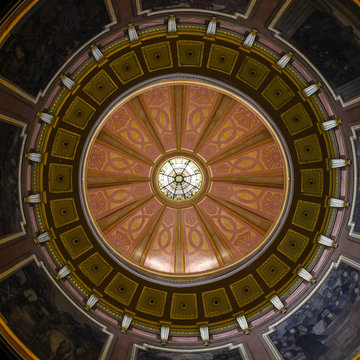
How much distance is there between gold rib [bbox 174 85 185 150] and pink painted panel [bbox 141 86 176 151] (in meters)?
0.23

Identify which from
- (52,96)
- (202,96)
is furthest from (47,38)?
(202,96)

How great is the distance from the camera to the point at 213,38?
1502 centimetres

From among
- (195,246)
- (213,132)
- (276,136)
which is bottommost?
(195,246)

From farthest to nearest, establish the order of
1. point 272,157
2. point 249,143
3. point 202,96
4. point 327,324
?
point 249,143 → point 202,96 → point 272,157 → point 327,324

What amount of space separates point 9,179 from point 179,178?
11.4 m

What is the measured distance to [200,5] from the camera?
13.9 meters

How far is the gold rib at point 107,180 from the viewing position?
831 inches

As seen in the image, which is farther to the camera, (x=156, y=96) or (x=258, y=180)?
(x=258, y=180)

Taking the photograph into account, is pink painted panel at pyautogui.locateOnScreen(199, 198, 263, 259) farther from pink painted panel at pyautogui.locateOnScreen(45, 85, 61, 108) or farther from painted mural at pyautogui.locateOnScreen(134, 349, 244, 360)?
pink painted panel at pyautogui.locateOnScreen(45, 85, 61, 108)

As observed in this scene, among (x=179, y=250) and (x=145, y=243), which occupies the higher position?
(x=145, y=243)

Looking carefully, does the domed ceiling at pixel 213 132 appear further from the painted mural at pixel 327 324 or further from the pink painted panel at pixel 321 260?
the painted mural at pixel 327 324

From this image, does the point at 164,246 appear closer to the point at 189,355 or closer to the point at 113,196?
the point at 113,196

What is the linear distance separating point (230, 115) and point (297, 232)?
7.44 m

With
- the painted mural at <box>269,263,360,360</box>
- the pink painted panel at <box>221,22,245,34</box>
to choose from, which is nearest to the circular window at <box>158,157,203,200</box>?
the painted mural at <box>269,263,360,360</box>
